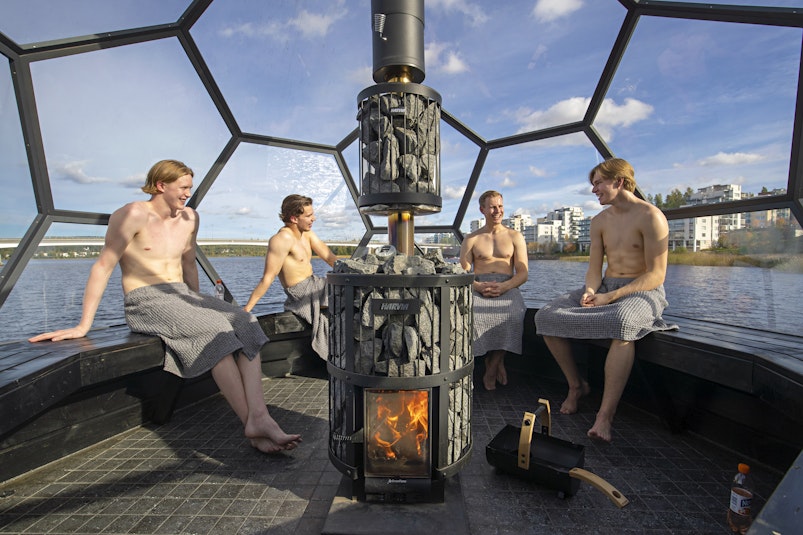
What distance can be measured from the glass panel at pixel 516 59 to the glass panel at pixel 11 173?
125 inches

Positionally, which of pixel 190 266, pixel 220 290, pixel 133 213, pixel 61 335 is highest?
pixel 133 213

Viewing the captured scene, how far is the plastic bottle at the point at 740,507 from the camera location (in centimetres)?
143

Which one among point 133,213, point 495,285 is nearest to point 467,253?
point 495,285

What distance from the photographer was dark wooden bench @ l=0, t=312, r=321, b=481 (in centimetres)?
165

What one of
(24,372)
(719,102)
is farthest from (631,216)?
(24,372)

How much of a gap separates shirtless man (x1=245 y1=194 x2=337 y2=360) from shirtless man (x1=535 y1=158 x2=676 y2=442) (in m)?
1.83

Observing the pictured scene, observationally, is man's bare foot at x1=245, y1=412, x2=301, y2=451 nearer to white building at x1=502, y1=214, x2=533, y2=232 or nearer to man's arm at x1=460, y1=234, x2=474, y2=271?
man's arm at x1=460, y1=234, x2=474, y2=271

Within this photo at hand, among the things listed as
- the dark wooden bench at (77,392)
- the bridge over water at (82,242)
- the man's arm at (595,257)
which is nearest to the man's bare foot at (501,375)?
the man's arm at (595,257)

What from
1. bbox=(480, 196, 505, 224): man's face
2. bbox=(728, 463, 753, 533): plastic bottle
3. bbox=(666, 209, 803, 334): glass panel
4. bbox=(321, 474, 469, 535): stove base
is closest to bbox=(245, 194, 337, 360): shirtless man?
bbox=(480, 196, 505, 224): man's face

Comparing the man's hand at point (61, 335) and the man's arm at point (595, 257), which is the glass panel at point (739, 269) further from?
the man's hand at point (61, 335)

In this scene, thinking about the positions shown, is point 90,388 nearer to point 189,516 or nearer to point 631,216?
point 189,516

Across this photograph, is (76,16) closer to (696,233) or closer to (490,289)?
(490,289)

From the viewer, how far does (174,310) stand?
232 cm

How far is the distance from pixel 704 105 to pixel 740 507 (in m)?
2.81
